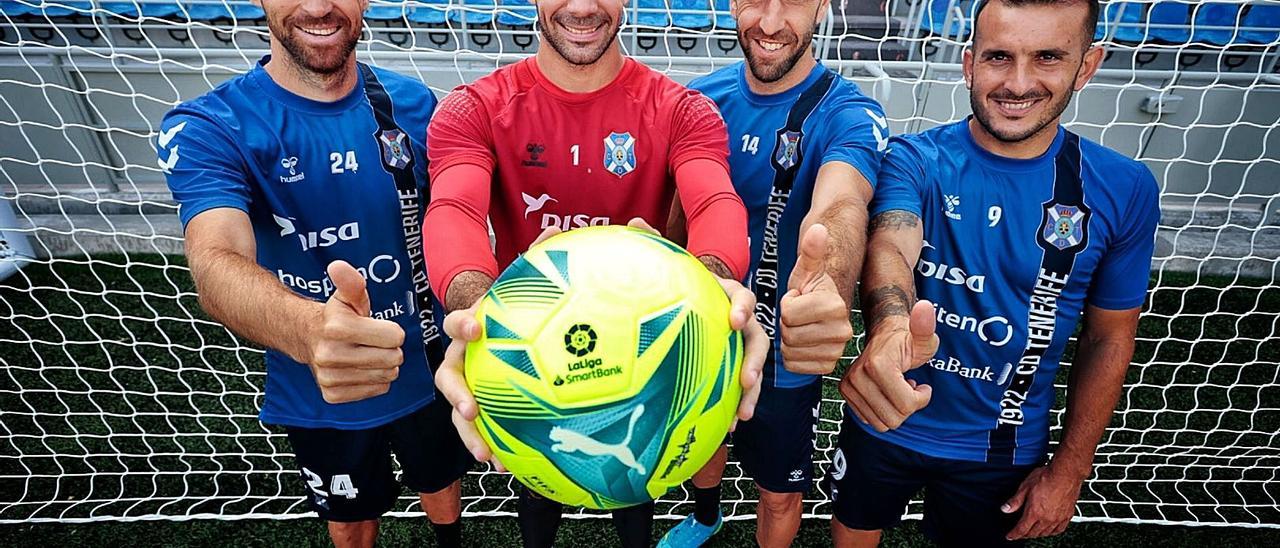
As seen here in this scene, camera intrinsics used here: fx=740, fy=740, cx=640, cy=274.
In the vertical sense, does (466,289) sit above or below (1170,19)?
below

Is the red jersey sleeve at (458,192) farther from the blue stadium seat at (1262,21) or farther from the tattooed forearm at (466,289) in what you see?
the blue stadium seat at (1262,21)

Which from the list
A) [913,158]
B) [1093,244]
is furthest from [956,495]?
[913,158]

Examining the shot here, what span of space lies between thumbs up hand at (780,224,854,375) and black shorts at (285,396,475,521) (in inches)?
55.1

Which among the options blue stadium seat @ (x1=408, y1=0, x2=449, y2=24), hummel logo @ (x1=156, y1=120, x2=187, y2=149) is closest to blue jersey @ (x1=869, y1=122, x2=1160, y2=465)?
hummel logo @ (x1=156, y1=120, x2=187, y2=149)

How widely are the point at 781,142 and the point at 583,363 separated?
4.01 feet

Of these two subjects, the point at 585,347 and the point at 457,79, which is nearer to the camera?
the point at 585,347

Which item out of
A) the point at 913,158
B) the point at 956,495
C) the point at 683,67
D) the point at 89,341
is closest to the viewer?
the point at 913,158

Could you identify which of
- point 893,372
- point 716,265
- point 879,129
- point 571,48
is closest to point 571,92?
point 571,48

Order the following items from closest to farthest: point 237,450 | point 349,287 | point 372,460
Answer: point 349,287 < point 372,460 < point 237,450

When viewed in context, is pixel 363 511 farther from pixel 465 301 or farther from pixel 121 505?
pixel 121 505

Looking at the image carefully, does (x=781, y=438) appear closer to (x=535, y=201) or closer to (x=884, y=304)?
(x=884, y=304)

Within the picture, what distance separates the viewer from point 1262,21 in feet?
22.8

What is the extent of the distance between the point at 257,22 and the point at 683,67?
4961mm

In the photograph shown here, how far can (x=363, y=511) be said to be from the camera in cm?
240
